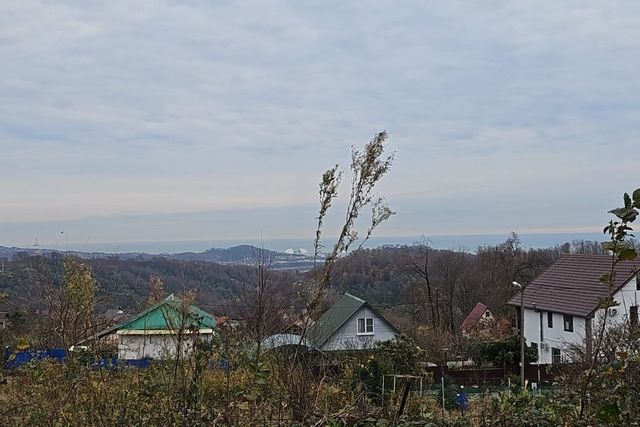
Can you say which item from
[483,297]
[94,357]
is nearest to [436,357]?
[483,297]

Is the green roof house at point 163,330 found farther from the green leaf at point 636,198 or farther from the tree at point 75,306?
the green leaf at point 636,198

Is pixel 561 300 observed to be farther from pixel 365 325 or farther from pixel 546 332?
pixel 365 325

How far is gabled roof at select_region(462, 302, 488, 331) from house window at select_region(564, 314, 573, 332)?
4.96 m

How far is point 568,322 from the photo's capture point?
74.2 feet

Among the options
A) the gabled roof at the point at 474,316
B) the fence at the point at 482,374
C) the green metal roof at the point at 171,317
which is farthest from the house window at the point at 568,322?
the green metal roof at the point at 171,317

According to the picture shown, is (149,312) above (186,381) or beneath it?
above

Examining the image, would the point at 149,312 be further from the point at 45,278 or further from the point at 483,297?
the point at 483,297

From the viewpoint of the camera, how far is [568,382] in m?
3.40

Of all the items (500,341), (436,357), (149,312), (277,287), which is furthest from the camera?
(500,341)

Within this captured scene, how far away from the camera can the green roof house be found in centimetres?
340

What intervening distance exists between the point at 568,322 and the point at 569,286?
4.84ft

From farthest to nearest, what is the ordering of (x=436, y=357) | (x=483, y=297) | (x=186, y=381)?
1. (x=483, y=297)
2. (x=436, y=357)
3. (x=186, y=381)

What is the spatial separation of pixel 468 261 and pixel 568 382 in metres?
29.9

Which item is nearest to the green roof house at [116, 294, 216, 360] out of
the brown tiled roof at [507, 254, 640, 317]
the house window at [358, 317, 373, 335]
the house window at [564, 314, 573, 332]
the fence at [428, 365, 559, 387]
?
the fence at [428, 365, 559, 387]
